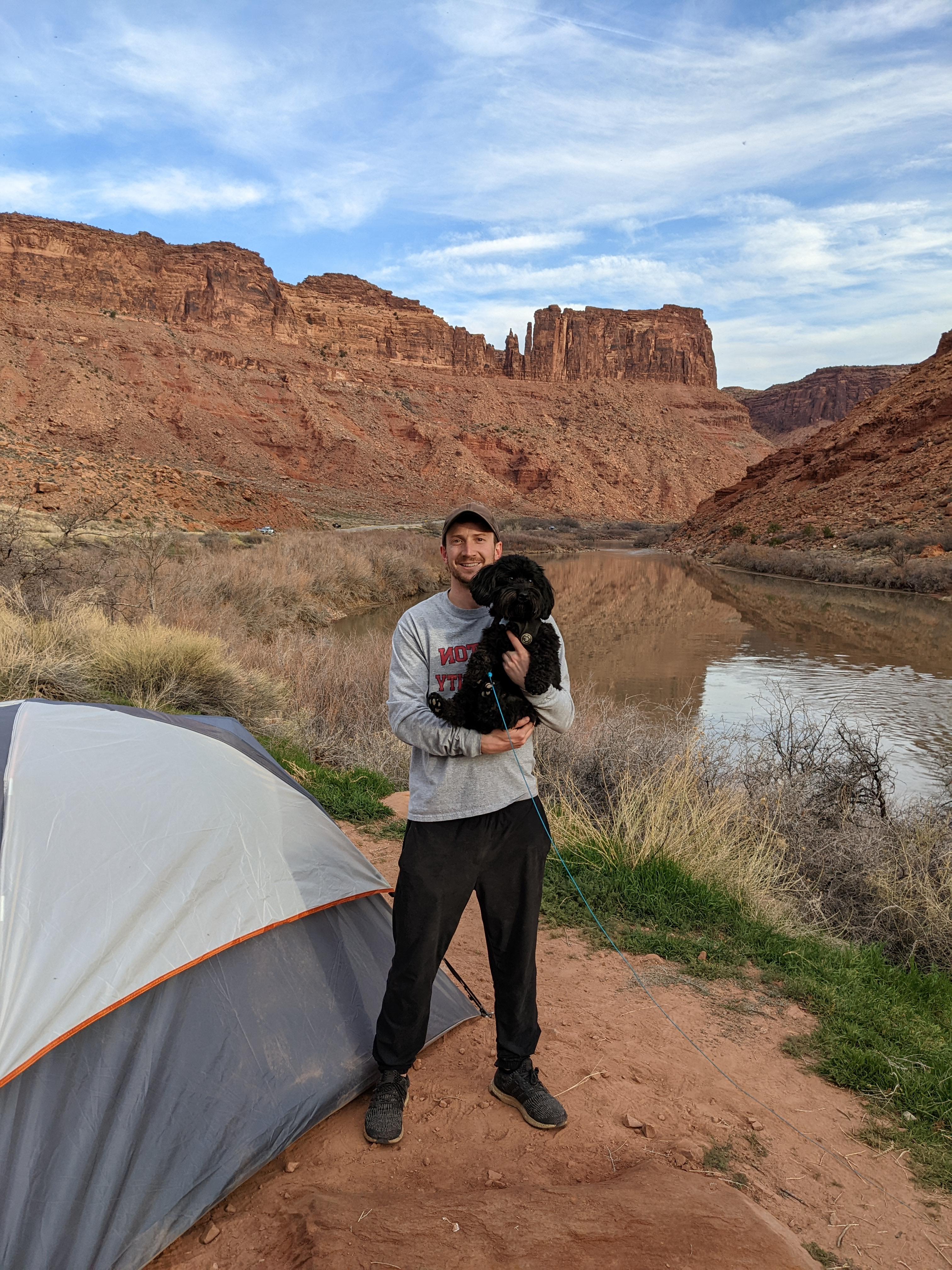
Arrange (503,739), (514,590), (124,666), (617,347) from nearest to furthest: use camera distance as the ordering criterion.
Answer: (514,590) → (503,739) → (124,666) → (617,347)

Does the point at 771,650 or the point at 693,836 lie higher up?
the point at 693,836

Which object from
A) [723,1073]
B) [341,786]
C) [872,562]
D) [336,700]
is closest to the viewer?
[723,1073]

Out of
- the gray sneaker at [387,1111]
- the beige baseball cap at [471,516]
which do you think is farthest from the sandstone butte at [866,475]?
the gray sneaker at [387,1111]

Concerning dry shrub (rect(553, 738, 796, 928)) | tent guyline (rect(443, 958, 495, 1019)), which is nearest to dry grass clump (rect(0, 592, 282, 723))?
dry shrub (rect(553, 738, 796, 928))

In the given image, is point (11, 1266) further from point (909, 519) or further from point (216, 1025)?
point (909, 519)

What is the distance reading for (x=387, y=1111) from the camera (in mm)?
2764

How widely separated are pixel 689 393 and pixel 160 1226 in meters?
111

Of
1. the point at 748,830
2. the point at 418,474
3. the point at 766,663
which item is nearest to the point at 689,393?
the point at 418,474

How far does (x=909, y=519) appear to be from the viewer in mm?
30297

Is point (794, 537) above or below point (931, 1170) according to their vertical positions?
above

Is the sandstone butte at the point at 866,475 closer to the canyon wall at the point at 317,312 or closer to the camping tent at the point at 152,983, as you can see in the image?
the camping tent at the point at 152,983

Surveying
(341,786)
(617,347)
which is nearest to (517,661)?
(341,786)

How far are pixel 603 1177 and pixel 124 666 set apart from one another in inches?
262

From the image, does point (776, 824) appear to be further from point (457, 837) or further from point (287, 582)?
point (287, 582)
